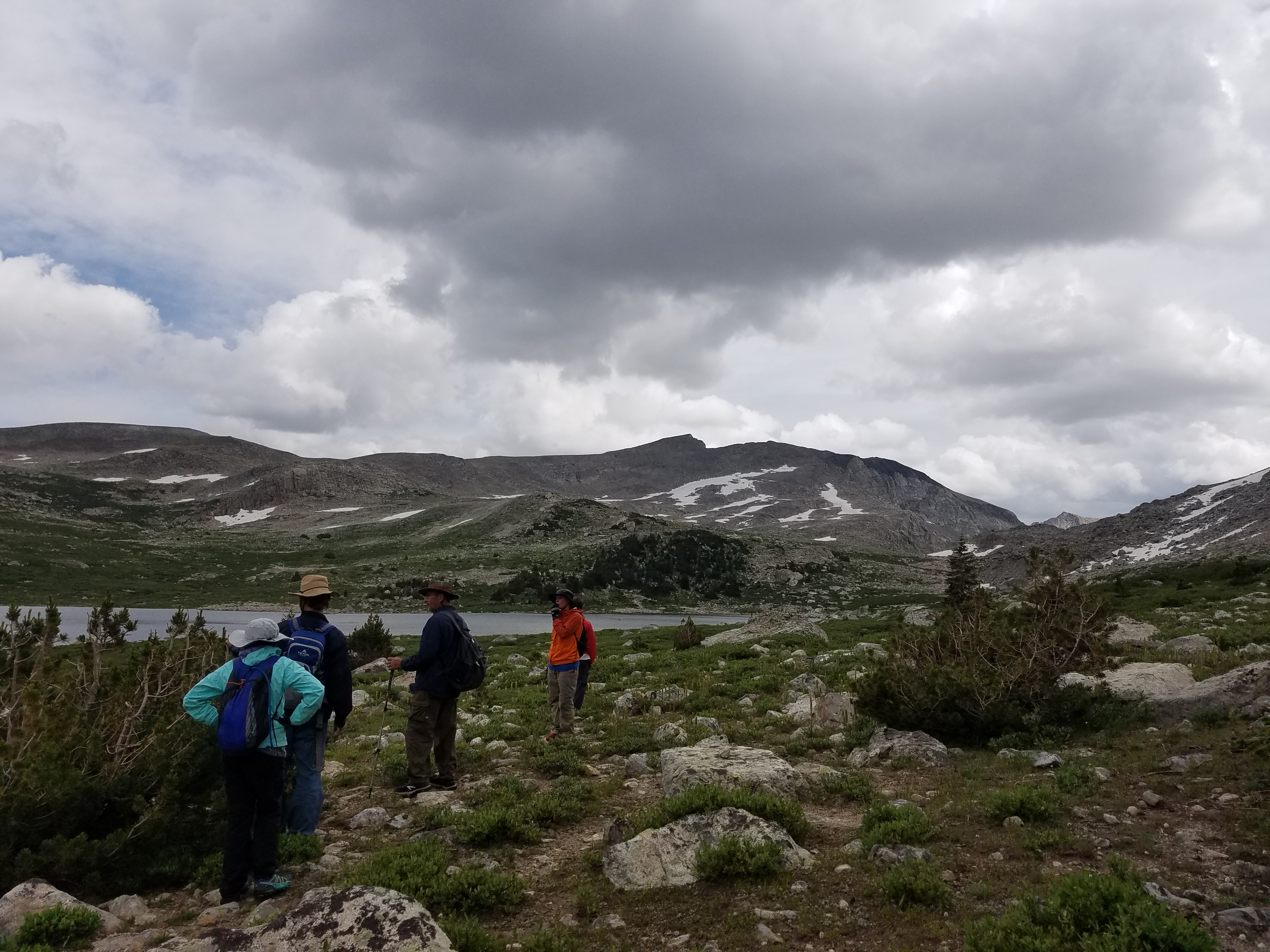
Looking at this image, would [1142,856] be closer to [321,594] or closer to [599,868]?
[599,868]

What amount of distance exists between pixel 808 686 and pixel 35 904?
1445cm

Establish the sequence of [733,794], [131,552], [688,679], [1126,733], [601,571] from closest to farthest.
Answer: [733,794]
[1126,733]
[688,679]
[601,571]
[131,552]

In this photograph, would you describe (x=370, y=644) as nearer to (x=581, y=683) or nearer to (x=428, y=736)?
(x=581, y=683)

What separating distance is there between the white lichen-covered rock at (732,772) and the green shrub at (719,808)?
0.42 m

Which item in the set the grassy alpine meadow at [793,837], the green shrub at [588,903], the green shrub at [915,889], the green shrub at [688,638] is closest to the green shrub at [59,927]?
the grassy alpine meadow at [793,837]

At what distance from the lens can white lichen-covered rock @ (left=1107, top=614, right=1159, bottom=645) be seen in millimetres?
20484

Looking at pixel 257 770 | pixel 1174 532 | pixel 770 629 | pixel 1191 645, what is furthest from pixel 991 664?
pixel 1174 532

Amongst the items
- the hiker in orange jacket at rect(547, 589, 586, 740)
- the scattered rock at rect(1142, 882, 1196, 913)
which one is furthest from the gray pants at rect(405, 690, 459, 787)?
the scattered rock at rect(1142, 882, 1196, 913)

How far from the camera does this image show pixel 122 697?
9.20m

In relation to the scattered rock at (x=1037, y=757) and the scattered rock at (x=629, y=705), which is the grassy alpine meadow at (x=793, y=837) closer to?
the scattered rock at (x=1037, y=757)

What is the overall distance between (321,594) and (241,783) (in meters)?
2.39

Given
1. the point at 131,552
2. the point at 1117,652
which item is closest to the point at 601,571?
the point at 131,552

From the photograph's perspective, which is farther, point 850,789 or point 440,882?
point 850,789

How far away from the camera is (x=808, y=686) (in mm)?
17219
